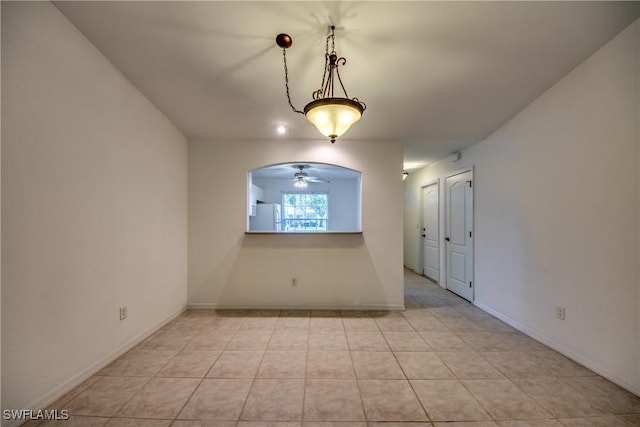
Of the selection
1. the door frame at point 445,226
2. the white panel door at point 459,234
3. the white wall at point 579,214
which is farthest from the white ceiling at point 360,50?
the white panel door at point 459,234

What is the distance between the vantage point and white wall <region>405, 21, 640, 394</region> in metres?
1.87

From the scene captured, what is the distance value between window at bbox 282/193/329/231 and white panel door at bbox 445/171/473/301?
3.41 meters

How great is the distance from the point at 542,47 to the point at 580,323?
2230 millimetres

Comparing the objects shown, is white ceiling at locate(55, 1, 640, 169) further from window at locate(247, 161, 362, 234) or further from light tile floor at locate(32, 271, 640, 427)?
window at locate(247, 161, 362, 234)

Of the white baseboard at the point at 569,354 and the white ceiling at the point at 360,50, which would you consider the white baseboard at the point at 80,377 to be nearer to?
the white ceiling at the point at 360,50

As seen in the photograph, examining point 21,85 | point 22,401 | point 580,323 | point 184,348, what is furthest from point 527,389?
point 21,85

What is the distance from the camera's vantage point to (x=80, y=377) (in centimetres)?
193

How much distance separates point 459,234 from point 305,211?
13.4ft

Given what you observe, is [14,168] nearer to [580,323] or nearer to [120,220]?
[120,220]

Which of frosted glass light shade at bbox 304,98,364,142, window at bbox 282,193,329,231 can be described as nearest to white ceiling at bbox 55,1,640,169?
frosted glass light shade at bbox 304,98,364,142

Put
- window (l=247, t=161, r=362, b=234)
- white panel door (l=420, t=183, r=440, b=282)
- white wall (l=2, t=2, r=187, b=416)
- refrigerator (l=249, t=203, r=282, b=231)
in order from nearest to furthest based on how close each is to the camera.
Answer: white wall (l=2, t=2, r=187, b=416) < white panel door (l=420, t=183, r=440, b=282) < refrigerator (l=249, t=203, r=282, b=231) < window (l=247, t=161, r=362, b=234)

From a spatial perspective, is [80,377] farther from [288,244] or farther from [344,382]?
[288,244]

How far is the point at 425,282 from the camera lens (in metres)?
5.23

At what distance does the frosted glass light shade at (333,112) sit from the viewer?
1732 mm
